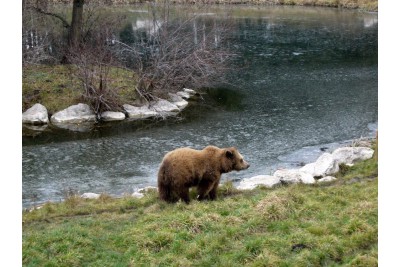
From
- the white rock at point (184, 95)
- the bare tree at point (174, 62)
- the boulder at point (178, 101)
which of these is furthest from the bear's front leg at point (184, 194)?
the white rock at point (184, 95)

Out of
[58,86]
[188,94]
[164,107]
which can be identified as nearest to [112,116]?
[164,107]

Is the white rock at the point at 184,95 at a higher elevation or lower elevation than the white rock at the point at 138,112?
higher

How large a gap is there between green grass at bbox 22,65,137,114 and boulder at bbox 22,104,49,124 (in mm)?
607

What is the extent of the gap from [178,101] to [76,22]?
29.5 feet

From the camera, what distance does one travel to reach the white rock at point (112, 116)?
26922mm

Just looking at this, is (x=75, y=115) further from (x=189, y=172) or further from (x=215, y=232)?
(x=215, y=232)

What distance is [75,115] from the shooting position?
26906 mm

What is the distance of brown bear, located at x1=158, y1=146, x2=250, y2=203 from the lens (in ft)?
39.5

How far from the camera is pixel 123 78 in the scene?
3128 cm

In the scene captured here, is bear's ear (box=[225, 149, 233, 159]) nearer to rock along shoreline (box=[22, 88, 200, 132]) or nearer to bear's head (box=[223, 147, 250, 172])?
bear's head (box=[223, 147, 250, 172])

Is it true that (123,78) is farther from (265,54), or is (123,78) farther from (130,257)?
(130,257)

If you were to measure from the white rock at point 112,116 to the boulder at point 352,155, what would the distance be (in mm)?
12717

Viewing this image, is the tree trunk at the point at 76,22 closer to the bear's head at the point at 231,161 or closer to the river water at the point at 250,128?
the river water at the point at 250,128

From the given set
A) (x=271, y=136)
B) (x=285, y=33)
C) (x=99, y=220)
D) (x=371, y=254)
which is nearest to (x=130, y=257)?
(x=99, y=220)
